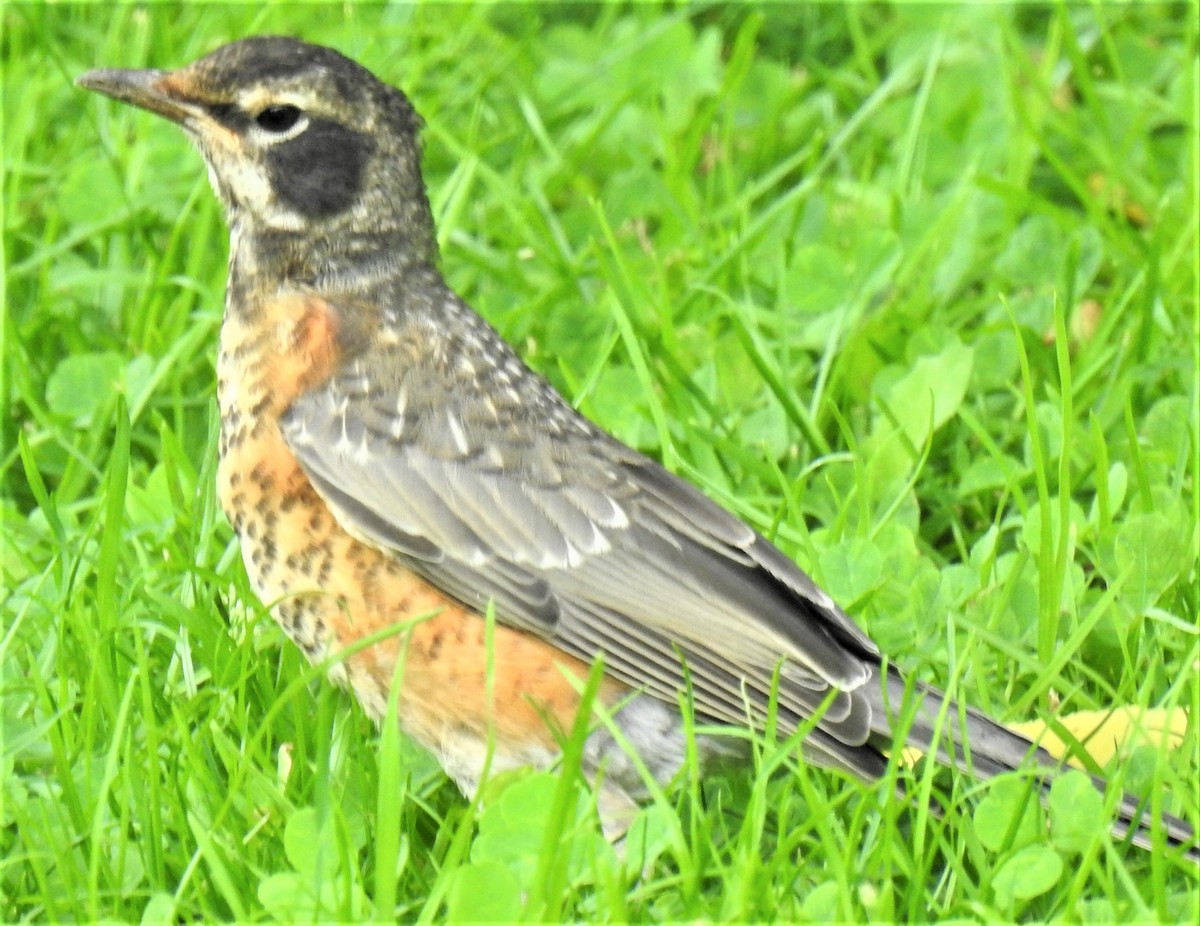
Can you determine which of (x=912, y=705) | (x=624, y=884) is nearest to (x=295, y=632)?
(x=624, y=884)

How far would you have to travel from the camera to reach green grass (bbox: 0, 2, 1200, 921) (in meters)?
3.91

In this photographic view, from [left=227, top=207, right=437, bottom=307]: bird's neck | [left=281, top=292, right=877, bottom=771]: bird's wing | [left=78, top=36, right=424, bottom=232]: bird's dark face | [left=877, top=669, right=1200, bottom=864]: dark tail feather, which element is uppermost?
[left=78, top=36, right=424, bottom=232]: bird's dark face

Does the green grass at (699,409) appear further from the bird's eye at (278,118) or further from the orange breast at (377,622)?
the bird's eye at (278,118)

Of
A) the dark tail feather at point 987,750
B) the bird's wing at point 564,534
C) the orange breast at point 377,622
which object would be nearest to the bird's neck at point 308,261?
the bird's wing at point 564,534

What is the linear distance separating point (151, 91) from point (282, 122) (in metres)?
0.35

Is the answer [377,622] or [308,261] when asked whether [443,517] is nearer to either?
[377,622]

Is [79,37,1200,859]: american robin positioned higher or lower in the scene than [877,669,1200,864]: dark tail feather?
higher

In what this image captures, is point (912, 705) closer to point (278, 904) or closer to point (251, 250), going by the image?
point (278, 904)

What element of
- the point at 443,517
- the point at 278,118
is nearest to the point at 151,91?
the point at 278,118

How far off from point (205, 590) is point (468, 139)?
2.54 meters

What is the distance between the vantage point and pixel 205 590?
190 inches

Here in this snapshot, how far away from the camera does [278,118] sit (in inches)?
188

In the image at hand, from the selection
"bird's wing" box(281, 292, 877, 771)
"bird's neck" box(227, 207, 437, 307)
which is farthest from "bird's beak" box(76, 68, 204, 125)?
"bird's wing" box(281, 292, 877, 771)

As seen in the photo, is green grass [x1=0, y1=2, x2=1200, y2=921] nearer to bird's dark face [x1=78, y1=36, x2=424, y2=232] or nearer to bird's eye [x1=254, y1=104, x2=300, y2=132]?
bird's dark face [x1=78, y1=36, x2=424, y2=232]
